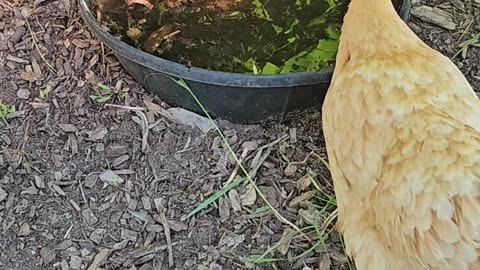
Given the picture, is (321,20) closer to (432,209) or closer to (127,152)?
(127,152)

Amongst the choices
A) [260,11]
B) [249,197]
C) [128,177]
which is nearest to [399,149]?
[249,197]

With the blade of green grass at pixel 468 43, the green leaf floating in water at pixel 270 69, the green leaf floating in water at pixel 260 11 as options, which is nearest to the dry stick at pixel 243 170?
the green leaf floating in water at pixel 270 69

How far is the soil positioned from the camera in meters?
3.03

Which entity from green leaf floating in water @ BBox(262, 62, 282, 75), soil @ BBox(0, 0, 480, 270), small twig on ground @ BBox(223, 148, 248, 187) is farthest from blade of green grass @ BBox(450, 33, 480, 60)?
small twig on ground @ BBox(223, 148, 248, 187)

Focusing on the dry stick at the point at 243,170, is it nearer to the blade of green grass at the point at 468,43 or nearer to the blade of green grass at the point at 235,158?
the blade of green grass at the point at 235,158

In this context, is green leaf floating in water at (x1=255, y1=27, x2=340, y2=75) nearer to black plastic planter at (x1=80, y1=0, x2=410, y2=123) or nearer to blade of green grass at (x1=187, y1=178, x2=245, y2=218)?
black plastic planter at (x1=80, y1=0, x2=410, y2=123)

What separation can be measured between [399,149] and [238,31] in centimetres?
140

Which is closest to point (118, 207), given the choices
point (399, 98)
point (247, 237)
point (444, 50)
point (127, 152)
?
point (127, 152)

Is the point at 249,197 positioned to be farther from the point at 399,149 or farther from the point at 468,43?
the point at 468,43

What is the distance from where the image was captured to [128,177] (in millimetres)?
3246

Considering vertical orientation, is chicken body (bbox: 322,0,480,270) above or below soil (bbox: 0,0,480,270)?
above

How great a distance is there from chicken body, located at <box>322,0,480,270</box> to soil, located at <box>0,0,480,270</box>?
440 mm

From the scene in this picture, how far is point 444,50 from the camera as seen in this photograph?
3.67m

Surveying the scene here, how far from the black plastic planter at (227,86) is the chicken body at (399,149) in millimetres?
354
